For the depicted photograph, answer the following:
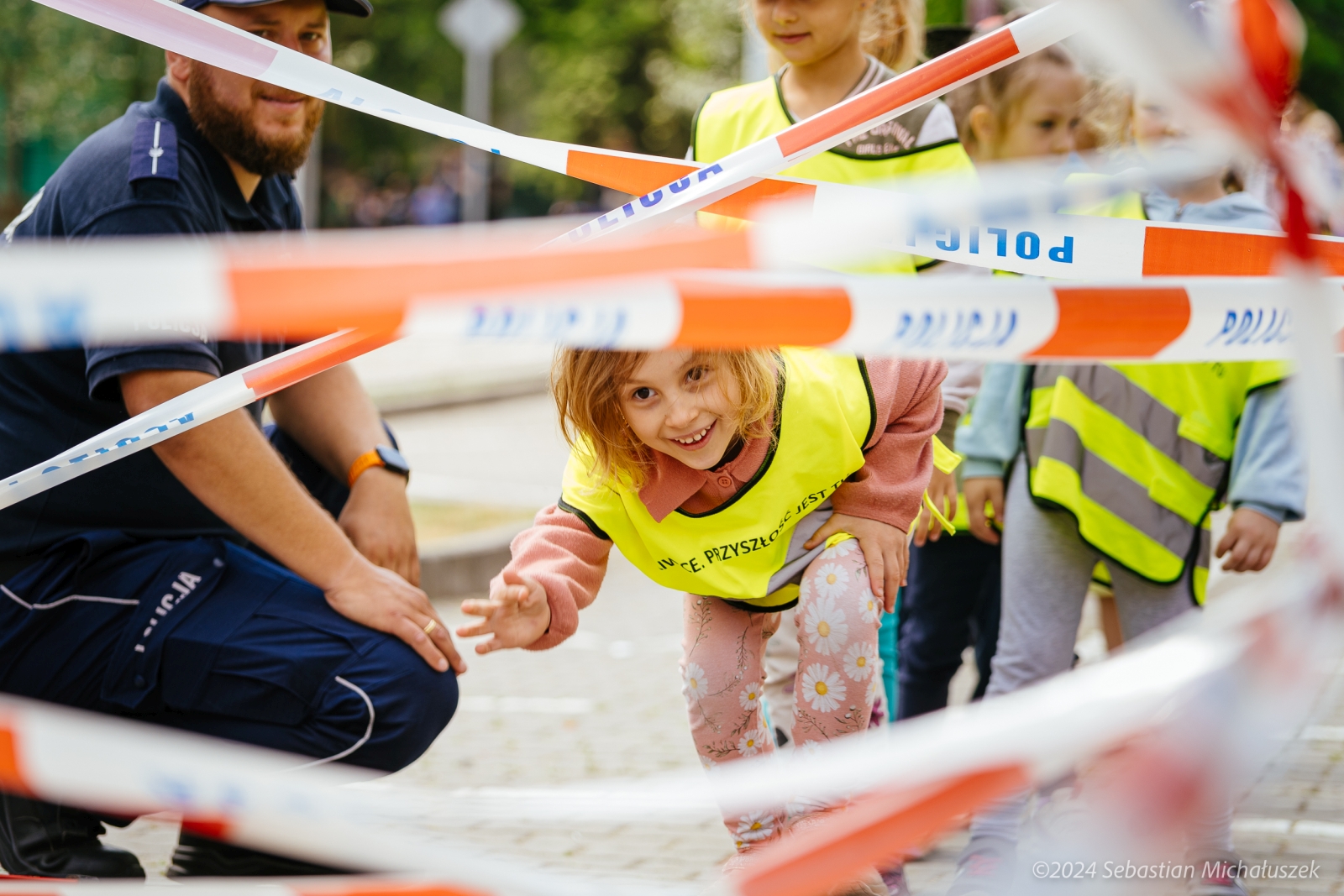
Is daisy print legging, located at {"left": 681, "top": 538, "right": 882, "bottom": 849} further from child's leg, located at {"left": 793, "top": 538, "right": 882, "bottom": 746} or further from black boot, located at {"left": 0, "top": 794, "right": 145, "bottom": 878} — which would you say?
black boot, located at {"left": 0, "top": 794, "right": 145, "bottom": 878}

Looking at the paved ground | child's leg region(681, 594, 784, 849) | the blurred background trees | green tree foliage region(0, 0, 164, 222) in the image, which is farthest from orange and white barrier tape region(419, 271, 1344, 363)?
the blurred background trees

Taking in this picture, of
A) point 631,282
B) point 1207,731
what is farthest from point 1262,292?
point 631,282

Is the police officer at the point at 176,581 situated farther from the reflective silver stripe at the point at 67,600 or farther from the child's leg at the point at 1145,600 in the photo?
the child's leg at the point at 1145,600

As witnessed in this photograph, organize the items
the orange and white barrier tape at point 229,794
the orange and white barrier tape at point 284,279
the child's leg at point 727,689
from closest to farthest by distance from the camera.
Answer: the orange and white barrier tape at point 284,279 < the orange and white barrier tape at point 229,794 < the child's leg at point 727,689

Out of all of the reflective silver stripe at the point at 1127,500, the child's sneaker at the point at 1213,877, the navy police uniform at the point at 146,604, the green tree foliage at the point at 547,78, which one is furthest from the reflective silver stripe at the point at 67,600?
the green tree foliage at the point at 547,78

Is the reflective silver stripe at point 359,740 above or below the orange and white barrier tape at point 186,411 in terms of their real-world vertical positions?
below

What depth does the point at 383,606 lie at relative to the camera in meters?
2.68

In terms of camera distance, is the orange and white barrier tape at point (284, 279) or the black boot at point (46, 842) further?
the black boot at point (46, 842)

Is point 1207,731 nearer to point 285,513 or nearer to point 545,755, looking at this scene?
point 285,513

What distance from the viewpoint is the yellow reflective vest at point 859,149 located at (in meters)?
3.10

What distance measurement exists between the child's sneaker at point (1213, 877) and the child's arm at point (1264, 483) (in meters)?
0.58

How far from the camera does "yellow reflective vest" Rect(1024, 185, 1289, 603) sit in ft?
9.87

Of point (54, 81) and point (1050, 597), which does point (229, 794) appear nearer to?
point (1050, 597)

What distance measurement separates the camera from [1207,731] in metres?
1.12
